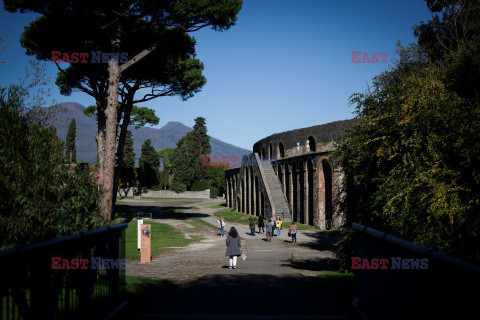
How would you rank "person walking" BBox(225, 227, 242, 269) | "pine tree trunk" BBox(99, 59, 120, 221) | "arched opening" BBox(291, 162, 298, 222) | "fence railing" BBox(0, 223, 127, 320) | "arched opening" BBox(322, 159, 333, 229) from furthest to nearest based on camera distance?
"arched opening" BBox(291, 162, 298, 222) < "arched opening" BBox(322, 159, 333, 229) < "pine tree trunk" BBox(99, 59, 120, 221) < "person walking" BBox(225, 227, 242, 269) < "fence railing" BBox(0, 223, 127, 320)

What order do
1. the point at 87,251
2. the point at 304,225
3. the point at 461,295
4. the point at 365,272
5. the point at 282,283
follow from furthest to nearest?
1. the point at 304,225
2. the point at 282,283
3. the point at 365,272
4. the point at 87,251
5. the point at 461,295

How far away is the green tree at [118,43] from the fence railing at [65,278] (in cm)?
812

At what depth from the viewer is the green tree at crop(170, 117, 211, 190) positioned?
74562mm

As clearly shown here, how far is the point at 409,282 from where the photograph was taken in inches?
137

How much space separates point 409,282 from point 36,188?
6349 millimetres

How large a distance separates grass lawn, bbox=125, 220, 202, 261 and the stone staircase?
11.5 m

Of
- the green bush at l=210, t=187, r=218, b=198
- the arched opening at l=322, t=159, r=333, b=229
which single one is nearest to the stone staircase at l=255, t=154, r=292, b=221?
the arched opening at l=322, t=159, r=333, b=229

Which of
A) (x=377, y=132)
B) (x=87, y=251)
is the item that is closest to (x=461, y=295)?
(x=87, y=251)

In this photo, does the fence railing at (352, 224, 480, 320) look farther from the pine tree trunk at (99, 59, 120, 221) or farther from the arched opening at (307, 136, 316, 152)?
the arched opening at (307, 136, 316, 152)

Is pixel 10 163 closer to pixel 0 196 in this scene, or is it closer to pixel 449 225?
pixel 0 196

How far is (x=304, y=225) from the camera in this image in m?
32.3

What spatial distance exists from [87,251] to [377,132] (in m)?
8.37

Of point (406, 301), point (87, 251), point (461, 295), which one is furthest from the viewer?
point (87, 251)

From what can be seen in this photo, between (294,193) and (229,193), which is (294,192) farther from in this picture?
(229,193)
